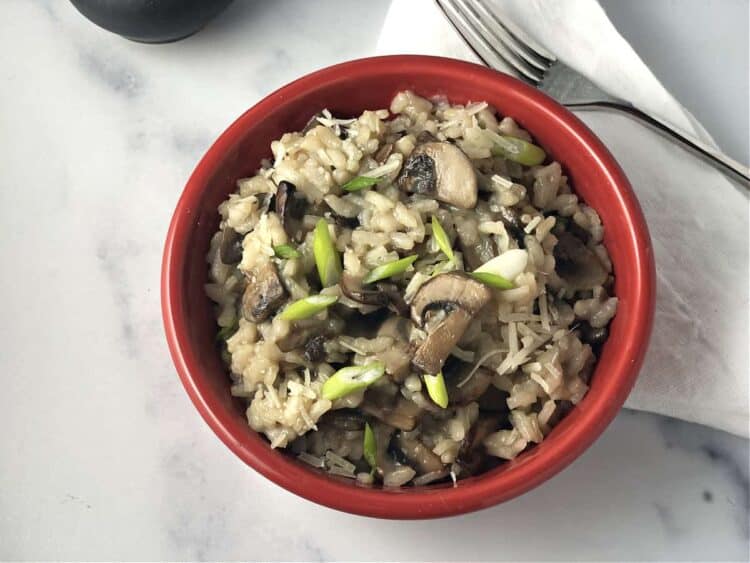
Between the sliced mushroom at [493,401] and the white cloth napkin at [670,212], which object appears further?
the white cloth napkin at [670,212]

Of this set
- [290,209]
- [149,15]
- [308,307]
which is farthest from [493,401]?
[149,15]

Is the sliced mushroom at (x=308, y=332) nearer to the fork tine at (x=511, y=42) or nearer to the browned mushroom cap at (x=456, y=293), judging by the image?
the browned mushroom cap at (x=456, y=293)

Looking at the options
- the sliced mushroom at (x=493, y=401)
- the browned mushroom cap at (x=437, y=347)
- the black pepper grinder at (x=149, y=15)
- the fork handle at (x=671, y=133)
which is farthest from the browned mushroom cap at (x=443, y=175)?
the black pepper grinder at (x=149, y=15)

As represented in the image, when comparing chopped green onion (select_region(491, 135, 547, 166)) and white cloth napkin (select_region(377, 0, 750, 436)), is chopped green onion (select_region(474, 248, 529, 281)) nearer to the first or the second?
chopped green onion (select_region(491, 135, 547, 166))

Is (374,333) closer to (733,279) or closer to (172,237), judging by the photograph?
(172,237)

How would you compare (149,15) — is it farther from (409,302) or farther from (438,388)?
(438,388)

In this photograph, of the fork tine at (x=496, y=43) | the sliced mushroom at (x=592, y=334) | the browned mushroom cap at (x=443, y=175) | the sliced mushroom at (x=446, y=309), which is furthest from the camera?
the fork tine at (x=496, y=43)

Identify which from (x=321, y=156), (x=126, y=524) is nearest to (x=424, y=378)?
(x=321, y=156)
